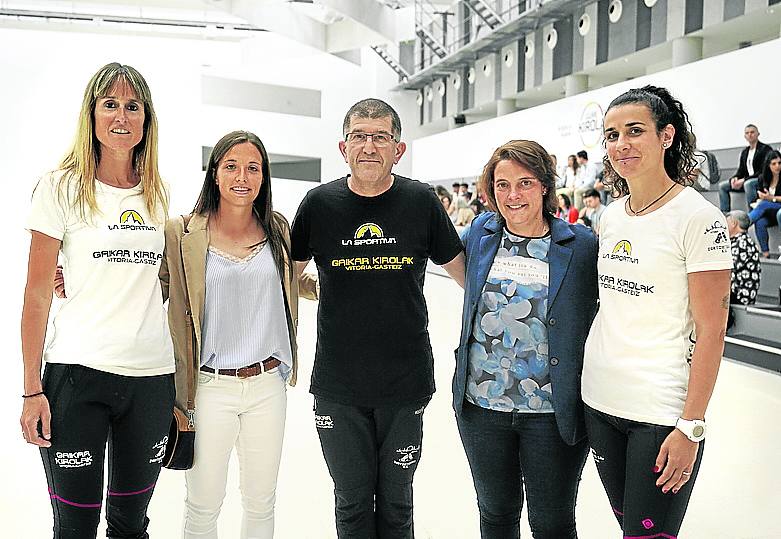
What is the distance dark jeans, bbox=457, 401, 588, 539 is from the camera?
2.46m

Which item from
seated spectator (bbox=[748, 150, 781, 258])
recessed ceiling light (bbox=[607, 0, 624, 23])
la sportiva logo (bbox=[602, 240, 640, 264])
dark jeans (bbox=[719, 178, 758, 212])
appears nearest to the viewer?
la sportiva logo (bbox=[602, 240, 640, 264])

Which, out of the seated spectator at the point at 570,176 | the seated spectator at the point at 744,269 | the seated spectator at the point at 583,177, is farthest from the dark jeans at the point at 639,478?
the seated spectator at the point at 570,176

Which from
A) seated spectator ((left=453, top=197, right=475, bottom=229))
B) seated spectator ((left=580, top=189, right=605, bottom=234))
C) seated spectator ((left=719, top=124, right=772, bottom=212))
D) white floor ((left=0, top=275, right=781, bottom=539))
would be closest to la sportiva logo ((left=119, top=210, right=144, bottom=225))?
white floor ((left=0, top=275, right=781, bottom=539))

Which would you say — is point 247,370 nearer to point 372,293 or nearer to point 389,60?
point 372,293

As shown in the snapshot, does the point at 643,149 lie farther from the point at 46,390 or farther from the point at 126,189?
the point at 46,390

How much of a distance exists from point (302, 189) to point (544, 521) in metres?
22.1

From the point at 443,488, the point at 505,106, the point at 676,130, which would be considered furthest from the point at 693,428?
the point at 505,106

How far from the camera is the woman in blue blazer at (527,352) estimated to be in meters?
2.44

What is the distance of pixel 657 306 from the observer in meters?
2.18

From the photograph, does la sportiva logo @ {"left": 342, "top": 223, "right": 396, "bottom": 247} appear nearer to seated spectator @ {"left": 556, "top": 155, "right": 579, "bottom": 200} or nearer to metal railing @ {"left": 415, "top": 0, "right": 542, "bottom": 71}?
seated spectator @ {"left": 556, "top": 155, "right": 579, "bottom": 200}

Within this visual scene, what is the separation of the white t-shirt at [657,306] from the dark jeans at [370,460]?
0.76 metres

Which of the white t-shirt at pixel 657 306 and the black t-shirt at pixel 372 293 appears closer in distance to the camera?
the white t-shirt at pixel 657 306

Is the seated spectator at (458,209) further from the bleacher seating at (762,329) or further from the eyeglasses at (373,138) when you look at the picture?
the eyeglasses at (373,138)

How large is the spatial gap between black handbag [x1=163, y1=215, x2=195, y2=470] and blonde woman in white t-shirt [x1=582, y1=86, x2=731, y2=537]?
1.29 m
